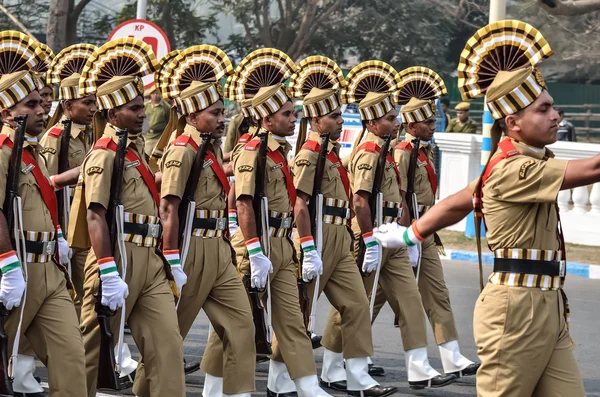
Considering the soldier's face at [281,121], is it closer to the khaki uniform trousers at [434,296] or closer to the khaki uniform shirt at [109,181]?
the khaki uniform shirt at [109,181]

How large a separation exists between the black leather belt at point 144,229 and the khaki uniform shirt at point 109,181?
0.07 meters

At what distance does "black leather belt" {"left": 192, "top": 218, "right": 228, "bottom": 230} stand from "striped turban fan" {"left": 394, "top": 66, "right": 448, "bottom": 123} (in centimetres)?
255

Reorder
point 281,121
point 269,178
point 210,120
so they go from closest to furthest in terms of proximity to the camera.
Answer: point 210,120 < point 269,178 < point 281,121

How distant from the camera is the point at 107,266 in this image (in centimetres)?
644

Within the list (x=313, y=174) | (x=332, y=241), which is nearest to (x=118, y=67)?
(x=313, y=174)

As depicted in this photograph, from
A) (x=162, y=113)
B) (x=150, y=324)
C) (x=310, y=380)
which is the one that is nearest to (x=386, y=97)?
(x=310, y=380)

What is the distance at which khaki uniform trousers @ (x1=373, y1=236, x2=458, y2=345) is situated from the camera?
881cm

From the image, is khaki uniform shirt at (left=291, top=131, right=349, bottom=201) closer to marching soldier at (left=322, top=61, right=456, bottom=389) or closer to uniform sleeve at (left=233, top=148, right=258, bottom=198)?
marching soldier at (left=322, top=61, right=456, bottom=389)

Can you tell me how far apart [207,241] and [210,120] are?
2.43ft

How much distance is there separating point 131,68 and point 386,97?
2.50m

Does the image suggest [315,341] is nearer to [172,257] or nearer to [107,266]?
[172,257]

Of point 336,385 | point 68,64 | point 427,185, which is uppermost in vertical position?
point 68,64

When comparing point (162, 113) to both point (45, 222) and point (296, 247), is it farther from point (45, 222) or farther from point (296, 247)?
point (45, 222)

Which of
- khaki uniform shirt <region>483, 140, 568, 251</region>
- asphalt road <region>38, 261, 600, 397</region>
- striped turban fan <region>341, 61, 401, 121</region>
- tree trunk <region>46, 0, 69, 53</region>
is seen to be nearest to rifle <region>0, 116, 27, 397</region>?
asphalt road <region>38, 261, 600, 397</region>
